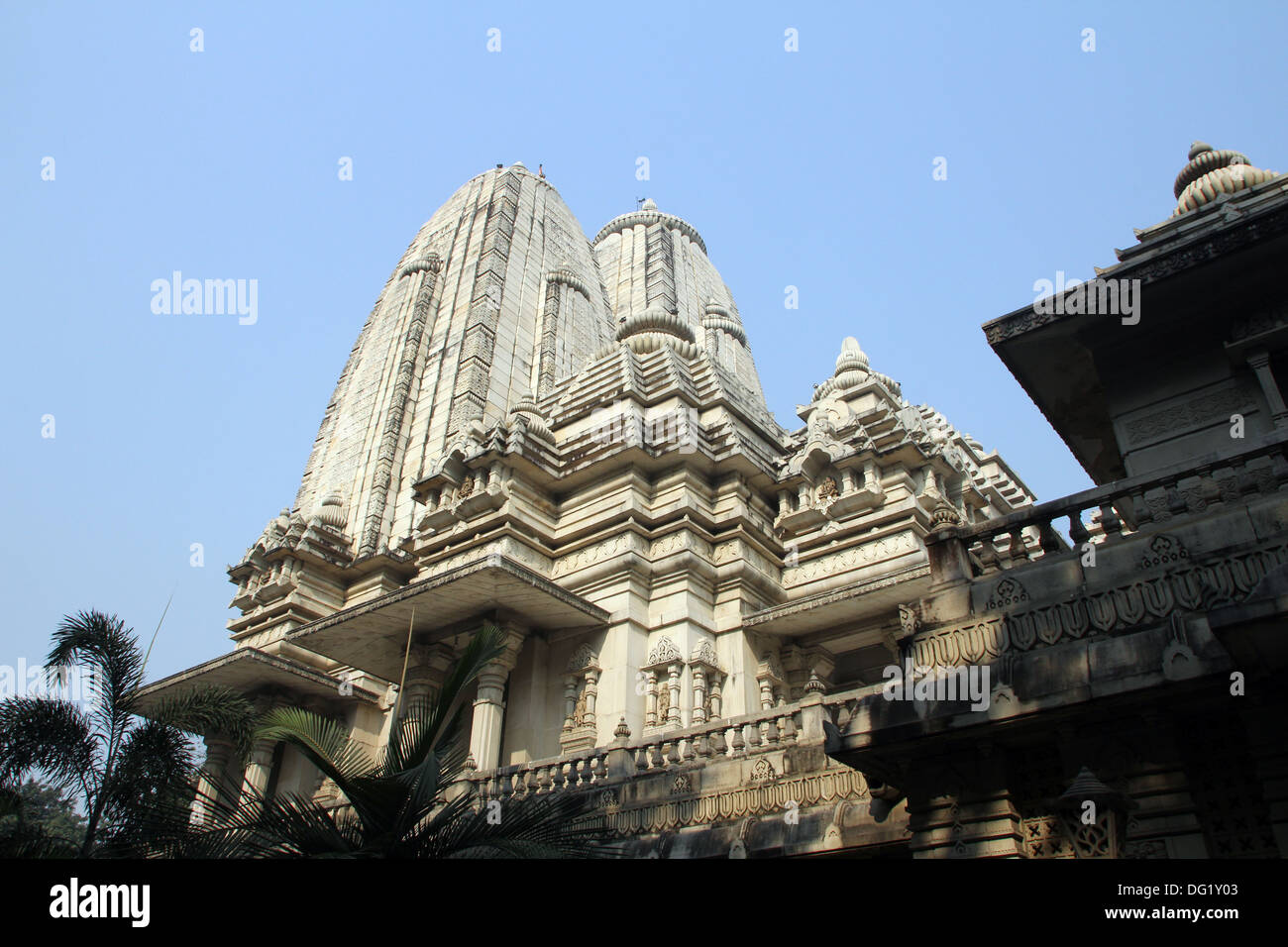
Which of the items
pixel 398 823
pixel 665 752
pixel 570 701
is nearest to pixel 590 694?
pixel 570 701

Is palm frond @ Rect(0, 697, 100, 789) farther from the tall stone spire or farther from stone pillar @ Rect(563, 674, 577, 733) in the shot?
the tall stone spire

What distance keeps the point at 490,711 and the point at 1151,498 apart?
40.5 feet

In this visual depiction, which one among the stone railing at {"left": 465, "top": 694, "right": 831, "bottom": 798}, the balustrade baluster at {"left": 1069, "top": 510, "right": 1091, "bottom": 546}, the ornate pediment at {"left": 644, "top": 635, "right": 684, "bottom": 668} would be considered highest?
the ornate pediment at {"left": 644, "top": 635, "right": 684, "bottom": 668}

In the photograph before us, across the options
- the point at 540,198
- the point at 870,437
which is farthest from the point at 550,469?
the point at 540,198

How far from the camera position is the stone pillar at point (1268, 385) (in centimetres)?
853

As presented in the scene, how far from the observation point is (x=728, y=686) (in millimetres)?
18359

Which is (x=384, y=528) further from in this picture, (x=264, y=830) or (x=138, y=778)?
(x=264, y=830)

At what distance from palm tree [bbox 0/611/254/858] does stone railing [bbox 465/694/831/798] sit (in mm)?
3887

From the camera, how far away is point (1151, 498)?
25.3ft

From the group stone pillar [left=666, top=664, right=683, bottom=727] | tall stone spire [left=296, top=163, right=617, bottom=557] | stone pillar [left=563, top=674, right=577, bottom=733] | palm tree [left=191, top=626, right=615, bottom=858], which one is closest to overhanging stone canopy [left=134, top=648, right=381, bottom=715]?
tall stone spire [left=296, top=163, right=617, bottom=557]

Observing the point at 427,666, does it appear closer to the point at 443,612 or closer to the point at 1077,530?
the point at 443,612

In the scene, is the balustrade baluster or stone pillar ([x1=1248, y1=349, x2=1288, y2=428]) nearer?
the balustrade baluster

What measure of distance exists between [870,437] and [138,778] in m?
15.4

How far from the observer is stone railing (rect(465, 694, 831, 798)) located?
37.0 ft
